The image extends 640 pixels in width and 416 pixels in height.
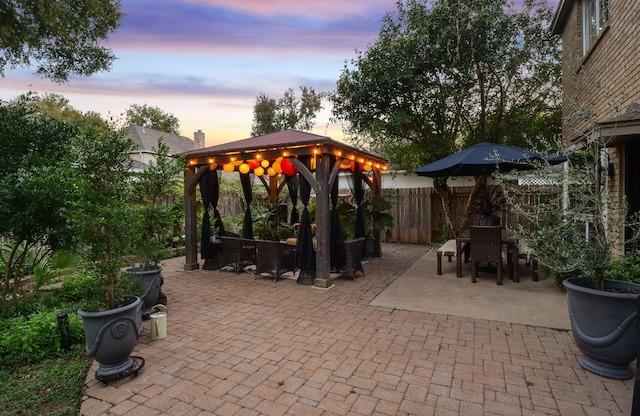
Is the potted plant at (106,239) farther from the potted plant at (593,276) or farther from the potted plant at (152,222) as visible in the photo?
the potted plant at (593,276)

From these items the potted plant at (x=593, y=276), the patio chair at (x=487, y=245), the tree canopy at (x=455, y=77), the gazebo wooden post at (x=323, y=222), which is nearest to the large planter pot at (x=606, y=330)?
the potted plant at (x=593, y=276)

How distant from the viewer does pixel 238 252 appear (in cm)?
663

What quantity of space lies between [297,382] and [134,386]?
1.32 m

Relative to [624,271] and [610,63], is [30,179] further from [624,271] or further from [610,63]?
[610,63]

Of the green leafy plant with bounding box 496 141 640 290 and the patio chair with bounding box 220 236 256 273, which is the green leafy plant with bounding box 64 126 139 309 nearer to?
the patio chair with bounding box 220 236 256 273

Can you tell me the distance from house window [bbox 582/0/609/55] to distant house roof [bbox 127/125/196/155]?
59.9 ft

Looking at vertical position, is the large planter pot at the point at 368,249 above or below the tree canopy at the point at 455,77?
below

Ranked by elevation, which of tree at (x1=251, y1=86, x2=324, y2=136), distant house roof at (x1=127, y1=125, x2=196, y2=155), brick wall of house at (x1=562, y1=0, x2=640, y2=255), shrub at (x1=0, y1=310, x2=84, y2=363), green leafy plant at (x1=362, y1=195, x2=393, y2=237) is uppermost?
tree at (x1=251, y1=86, x2=324, y2=136)

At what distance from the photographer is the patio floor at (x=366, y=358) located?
2.38 m

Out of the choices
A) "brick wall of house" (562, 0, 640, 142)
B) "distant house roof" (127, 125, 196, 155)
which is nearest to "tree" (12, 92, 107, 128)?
"distant house roof" (127, 125, 196, 155)

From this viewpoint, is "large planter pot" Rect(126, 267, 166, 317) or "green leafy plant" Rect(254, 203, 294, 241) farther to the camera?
"green leafy plant" Rect(254, 203, 294, 241)

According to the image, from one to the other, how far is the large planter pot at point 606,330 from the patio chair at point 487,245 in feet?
8.63

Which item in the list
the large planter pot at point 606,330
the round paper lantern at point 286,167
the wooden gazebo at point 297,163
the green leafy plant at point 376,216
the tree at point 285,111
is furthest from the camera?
the tree at point 285,111

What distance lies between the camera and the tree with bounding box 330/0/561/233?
7723 millimetres
